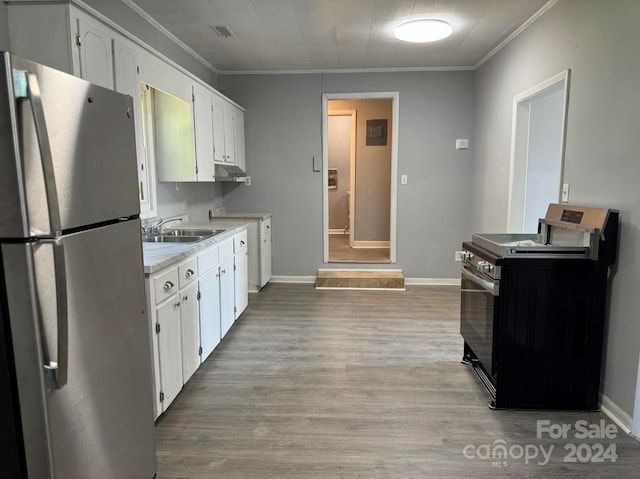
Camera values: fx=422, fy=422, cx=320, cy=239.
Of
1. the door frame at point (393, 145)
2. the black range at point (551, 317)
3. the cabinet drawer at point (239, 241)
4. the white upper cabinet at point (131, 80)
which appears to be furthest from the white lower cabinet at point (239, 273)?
the black range at point (551, 317)

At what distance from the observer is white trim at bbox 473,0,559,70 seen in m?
3.12

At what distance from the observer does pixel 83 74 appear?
2041 mm

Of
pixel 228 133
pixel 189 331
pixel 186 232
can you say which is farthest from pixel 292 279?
pixel 189 331

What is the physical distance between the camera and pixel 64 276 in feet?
3.81

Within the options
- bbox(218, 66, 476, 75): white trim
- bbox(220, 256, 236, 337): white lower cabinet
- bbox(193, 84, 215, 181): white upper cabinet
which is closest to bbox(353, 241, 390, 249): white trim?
bbox(218, 66, 476, 75): white trim

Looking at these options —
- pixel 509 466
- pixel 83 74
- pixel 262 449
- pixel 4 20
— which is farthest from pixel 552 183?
pixel 4 20

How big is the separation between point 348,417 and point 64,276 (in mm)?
1725

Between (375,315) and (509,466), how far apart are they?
2234 millimetres

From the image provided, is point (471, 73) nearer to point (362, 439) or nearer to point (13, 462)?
point (362, 439)

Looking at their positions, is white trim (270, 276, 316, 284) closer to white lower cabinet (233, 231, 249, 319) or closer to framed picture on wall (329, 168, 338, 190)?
white lower cabinet (233, 231, 249, 319)

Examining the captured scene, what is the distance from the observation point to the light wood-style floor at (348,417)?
1954 mm

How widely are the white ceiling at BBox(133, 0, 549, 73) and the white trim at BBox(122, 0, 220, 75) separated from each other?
1.4 inches

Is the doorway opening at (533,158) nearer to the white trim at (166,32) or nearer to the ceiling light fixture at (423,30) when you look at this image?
the ceiling light fixture at (423,30)

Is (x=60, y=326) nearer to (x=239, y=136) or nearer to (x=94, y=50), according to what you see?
(x=94, y=50)
